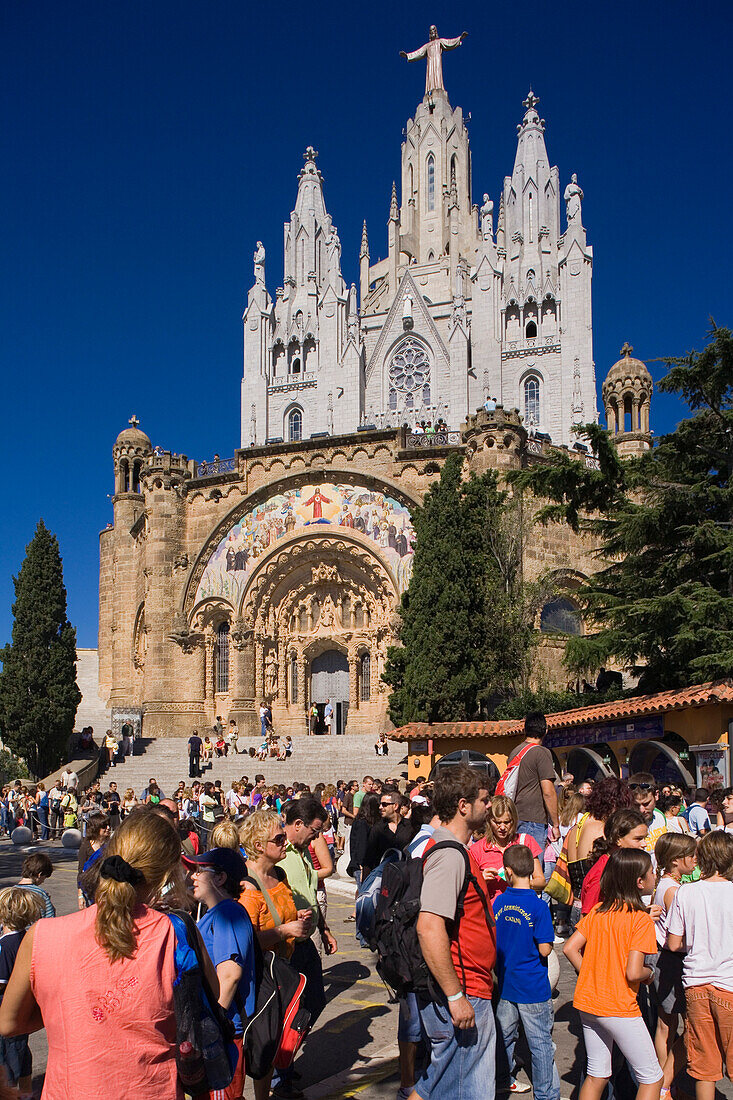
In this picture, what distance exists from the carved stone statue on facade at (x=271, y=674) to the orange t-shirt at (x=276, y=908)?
28.1 meters

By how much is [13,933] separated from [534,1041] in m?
2.65

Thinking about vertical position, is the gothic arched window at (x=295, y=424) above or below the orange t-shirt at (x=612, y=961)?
above

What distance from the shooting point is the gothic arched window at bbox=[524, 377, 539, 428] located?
2168 inches

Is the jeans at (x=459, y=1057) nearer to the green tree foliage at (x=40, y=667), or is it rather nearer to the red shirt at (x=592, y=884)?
the red shirt at (x=592, y=884)

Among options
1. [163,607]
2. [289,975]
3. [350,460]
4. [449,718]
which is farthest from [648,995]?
[163,607]

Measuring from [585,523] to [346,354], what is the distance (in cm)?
3982

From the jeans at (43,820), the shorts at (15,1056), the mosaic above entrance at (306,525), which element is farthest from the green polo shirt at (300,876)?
the mosaic above entrance at (306,525)

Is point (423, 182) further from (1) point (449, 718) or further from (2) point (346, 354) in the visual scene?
(1) point (449, 718)

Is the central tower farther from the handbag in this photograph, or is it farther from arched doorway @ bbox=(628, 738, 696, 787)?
the handbag

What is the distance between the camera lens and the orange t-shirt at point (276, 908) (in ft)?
16.6

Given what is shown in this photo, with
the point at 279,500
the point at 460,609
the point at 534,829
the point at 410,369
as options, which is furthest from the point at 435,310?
the point at 534,829

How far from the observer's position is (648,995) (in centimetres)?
535

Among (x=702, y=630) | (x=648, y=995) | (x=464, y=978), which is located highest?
(x=702, y=630)

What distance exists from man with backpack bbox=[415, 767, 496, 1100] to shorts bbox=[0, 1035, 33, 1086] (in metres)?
2.14
